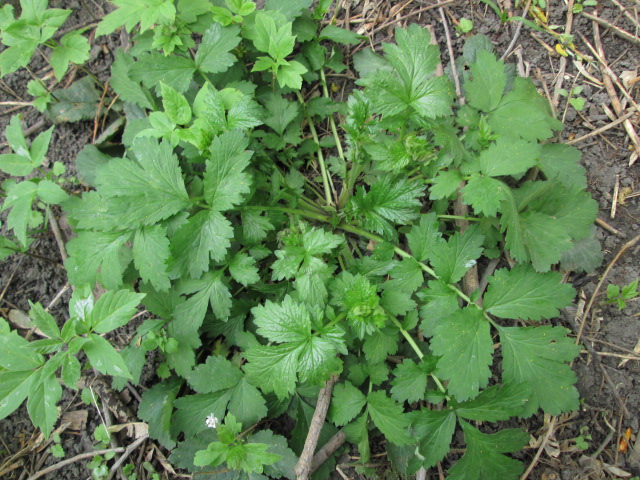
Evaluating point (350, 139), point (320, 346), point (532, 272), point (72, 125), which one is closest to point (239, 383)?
point (320, 346)

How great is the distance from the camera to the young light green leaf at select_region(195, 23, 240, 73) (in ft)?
7.47

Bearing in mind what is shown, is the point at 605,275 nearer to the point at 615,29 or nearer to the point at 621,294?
the point at 621,294

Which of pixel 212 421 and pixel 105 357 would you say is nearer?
pixel 105 357

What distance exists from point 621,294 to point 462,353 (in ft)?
3.27

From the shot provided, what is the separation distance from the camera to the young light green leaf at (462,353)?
6.23 ft

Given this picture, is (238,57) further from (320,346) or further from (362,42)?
(320,346)

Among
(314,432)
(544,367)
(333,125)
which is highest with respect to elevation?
(333,125)

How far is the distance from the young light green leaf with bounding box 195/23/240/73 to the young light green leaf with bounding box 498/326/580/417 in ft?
6.37

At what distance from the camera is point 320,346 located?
1894 mm

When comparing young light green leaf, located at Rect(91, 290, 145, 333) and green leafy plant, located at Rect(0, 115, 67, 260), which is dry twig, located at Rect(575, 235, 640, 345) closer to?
young light green leaf, located at Rect(91, 290, 145, 333)

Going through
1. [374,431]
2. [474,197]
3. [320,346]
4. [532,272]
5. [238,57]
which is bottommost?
[374,431]

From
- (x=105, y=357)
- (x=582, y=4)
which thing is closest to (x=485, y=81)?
(x=582, y=4)

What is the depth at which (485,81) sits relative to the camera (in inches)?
86.4

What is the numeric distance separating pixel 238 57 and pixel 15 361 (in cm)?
186
